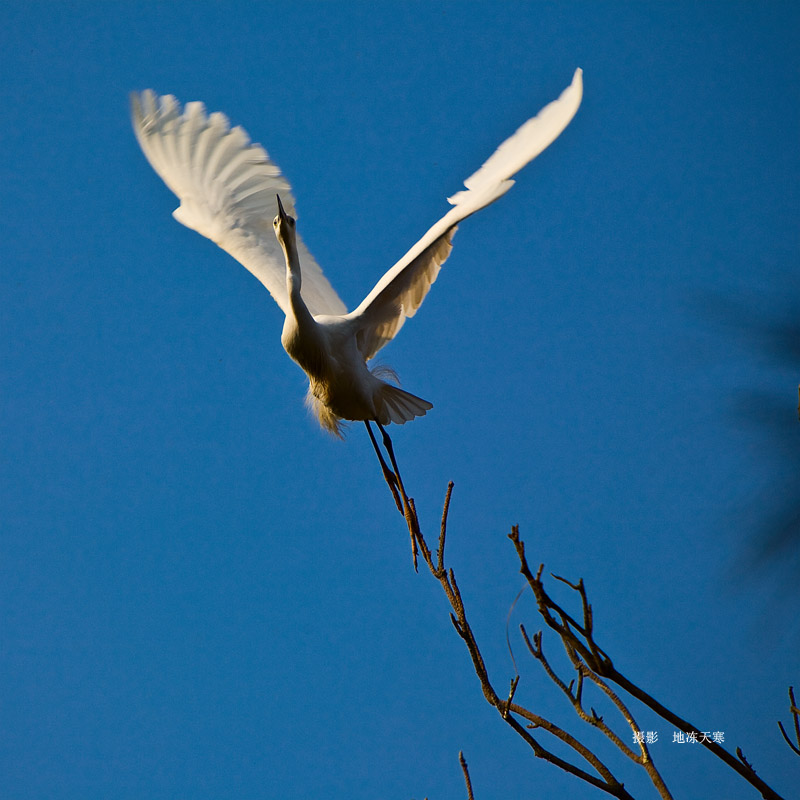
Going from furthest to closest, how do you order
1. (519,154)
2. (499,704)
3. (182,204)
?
(182,204) → (519,154) → (499,704)

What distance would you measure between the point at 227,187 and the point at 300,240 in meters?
0.35

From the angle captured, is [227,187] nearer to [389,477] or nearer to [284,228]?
[284,228]

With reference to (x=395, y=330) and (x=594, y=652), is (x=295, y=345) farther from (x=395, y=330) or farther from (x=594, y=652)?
(x=594, y=652)

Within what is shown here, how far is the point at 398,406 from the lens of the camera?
289 centimetres

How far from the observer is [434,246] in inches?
101

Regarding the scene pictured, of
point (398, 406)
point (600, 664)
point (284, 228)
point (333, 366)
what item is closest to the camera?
point (600, 664)

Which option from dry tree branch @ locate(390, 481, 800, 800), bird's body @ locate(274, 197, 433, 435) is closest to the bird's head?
bird's body @ locate(274, 197, 433, 435)

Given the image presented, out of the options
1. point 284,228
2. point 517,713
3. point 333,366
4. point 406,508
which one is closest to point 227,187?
point 284,228

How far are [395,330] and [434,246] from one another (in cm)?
43

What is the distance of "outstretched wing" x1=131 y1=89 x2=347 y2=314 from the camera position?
2.67m

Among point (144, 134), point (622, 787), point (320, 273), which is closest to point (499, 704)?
point (622, 787)

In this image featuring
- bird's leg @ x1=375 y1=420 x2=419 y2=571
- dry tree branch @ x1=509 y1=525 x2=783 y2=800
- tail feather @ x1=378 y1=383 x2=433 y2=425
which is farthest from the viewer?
tail feather @ x1=378 y1=383 x2=433 y2=425

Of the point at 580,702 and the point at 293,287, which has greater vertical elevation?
the point at 293,287

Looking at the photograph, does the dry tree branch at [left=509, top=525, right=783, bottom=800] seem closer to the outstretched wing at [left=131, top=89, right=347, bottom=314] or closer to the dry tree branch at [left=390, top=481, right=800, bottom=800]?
the dry tree branch at [left=390, top=481, right=800, bottom=800]
